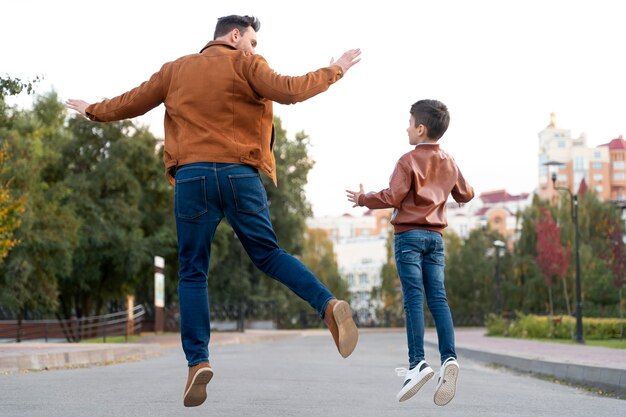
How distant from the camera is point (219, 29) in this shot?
6.20 meters

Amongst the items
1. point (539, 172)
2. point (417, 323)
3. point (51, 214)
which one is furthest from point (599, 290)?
point (539, 172)

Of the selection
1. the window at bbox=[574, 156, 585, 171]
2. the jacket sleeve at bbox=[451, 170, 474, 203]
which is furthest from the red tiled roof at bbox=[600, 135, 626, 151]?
the jacket sleeve at bbox=[451, 170, 474, 203]

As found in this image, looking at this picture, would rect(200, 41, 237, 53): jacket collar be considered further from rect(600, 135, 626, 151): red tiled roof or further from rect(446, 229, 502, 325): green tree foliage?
rect(600, 135, 626, 151): red tiled roof

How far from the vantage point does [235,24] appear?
6.15 meters

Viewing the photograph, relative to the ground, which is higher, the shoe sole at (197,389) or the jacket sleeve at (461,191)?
the jacket sleeve at (461,191)

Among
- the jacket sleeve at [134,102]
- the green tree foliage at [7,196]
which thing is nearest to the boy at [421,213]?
the jacket sleeve at [134,102]

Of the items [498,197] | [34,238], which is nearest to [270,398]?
[34,238]

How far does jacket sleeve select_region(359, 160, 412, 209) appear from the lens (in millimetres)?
6844

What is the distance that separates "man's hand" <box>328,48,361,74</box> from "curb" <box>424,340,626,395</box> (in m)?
7.15

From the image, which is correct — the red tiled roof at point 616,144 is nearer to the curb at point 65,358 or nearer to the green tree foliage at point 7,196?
the green tree foliage at point 7,196

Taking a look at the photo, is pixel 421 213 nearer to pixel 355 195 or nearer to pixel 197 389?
pixel 355 195

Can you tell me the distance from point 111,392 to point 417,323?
140 inches

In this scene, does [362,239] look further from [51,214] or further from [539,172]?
[51,214]

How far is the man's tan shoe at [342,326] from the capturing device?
548cm
